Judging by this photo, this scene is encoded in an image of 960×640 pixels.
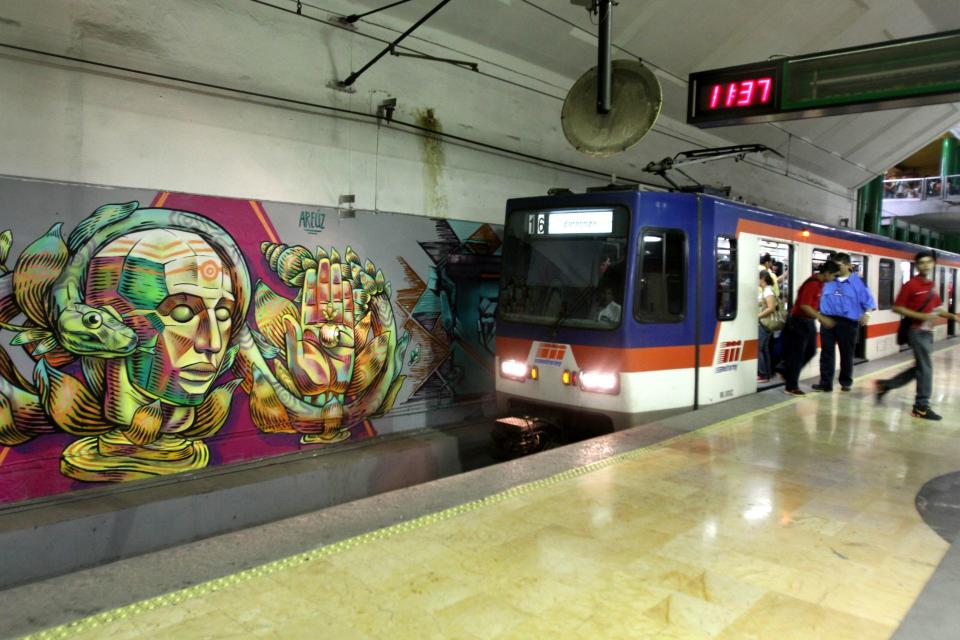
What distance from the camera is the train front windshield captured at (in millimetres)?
6293

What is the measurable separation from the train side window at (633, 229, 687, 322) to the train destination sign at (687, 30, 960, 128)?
1601mm

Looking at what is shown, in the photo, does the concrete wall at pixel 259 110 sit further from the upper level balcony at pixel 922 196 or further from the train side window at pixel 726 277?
the upper level balcony at pixel 922 196

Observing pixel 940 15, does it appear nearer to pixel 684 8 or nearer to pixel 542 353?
pixel 684 8

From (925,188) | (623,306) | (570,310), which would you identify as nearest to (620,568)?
(623,306)

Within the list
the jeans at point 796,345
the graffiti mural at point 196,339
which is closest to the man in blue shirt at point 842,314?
the jeans at point 796,345

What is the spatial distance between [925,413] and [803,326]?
1622 mm

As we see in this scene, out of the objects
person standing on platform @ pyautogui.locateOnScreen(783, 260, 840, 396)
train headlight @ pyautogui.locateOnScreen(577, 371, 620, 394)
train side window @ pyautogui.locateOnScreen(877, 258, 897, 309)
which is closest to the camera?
train headlight @ pyautogui.locateOnScreen(577, 371, 620, 394)

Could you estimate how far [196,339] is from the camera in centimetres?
633

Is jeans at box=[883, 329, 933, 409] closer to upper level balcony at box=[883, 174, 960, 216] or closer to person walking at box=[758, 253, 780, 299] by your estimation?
person walking at box=[758, 253, 780, 299]

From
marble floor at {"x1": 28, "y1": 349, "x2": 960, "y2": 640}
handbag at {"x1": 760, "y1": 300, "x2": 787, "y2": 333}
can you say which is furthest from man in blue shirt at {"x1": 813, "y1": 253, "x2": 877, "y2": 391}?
marble floor at {"x1": 28, "y1": 349, "x2": 960, "y2": 640}

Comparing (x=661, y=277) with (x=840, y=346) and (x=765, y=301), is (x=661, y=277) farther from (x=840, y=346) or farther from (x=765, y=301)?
(x=840, y=346)

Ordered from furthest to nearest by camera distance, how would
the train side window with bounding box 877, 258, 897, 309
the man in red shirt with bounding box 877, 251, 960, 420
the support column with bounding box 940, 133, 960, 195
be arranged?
the support column with bounding box 940, 133, 960, 195, the train side window with bounding box 877, 258, 897, 309, the man in red shirt with bounding box 877, 251, 960, 420

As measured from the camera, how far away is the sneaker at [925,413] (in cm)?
692

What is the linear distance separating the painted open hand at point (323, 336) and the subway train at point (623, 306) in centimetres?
177
